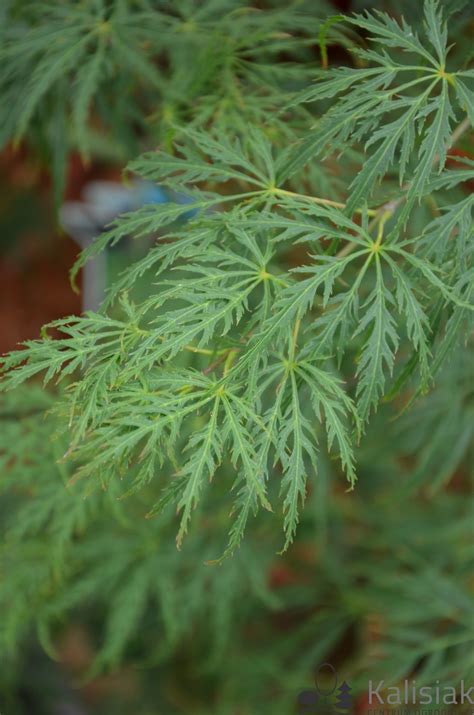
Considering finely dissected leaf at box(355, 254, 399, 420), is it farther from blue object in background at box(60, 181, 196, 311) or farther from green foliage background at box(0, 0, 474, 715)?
blue object in background at box(60, 181, 196, 311)

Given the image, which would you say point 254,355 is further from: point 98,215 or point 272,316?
point 98,215

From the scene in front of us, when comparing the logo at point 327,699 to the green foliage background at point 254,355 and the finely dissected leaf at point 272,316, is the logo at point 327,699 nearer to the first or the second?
the green foliage background at point 254,355

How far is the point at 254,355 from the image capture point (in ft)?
1.74

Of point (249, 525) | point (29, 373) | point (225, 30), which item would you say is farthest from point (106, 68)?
point (249, 525)

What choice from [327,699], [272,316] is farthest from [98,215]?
[272,316]

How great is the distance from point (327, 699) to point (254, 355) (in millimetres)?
844

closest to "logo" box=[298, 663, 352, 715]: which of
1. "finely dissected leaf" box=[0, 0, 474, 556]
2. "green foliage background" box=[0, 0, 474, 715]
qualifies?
"green foliage background" box=[0, 0, 474, 715]

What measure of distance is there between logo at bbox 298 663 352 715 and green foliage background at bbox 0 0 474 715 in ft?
0.12

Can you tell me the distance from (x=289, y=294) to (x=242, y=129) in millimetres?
328

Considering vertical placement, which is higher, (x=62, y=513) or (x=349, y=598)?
(x=62, y=513)

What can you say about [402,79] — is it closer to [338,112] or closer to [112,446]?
[338,112]

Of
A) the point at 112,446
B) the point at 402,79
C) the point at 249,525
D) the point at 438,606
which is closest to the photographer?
the point at 112,446

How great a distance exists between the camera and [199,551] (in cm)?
129

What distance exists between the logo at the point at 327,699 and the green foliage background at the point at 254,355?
1.4 inches
